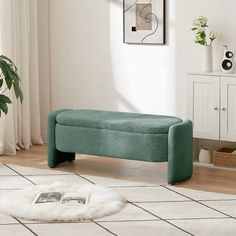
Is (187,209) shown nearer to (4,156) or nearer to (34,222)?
(34,222)

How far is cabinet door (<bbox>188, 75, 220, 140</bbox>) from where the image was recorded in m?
5.78

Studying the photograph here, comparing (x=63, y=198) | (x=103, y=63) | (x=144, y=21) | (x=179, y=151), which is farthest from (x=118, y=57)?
(x=63, y=198)

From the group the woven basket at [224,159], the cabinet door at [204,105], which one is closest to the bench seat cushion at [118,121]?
the cabinet door at [204,105]

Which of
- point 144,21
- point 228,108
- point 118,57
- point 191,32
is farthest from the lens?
point 118,57

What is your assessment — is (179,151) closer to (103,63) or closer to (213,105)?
(213,105)

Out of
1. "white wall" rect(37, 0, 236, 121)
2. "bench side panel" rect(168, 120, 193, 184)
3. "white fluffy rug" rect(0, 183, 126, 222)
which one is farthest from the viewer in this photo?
"white wall" rect(37, 0, 236, 121)

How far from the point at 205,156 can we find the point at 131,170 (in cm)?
68

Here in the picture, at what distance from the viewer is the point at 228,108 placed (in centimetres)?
573

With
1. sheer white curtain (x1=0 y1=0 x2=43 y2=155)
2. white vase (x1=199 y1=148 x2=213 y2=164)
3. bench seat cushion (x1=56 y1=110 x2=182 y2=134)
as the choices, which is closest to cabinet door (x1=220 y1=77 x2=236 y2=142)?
white vase (x1=199 y1=148 x2=213 y2=164)

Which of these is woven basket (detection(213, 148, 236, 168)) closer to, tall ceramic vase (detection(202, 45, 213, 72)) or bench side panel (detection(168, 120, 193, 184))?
bench side panel (detection(168, 120, 193, 184))

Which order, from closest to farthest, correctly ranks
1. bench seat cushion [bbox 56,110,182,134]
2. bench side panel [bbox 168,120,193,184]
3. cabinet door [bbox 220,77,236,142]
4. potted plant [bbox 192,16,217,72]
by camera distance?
bench side panel [bbox 168,120,193,184] → bench seat cushion [bbox 56,110,182,134] → cabinet door [bbox 220,77,236,142] → potted plant [bbox 192,16,217,72]

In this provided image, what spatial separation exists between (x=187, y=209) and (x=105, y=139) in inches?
46.3

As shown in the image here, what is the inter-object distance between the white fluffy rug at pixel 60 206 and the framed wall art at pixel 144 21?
1.80 m

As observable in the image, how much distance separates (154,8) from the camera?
621 centimetres
